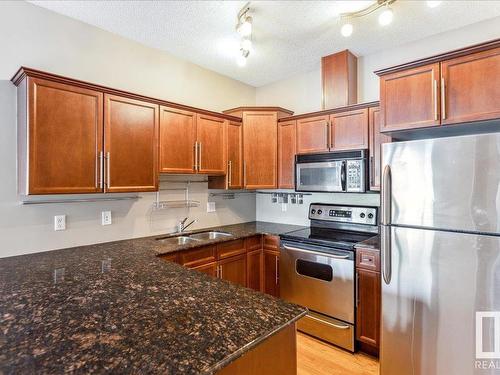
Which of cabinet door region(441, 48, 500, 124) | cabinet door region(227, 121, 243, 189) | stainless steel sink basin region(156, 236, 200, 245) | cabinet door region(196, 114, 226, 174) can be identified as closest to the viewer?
cabinet door region(441, 48, 500, 124)

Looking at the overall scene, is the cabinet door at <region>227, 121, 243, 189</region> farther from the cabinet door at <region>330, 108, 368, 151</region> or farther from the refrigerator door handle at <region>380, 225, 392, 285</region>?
the refrigerator door handle at <region>380, 225, 392, 285</region>

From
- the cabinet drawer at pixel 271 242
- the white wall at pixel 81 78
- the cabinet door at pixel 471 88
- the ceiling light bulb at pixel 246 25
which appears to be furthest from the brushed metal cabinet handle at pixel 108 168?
the cabinet door at pixel 471 88

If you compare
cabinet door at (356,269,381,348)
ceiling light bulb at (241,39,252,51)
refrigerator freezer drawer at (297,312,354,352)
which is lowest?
refrigerator freezer drawer at (297,312,354,352)

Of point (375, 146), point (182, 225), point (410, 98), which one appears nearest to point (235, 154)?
point (182, 225)

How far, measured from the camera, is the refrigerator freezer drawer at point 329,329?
240cm

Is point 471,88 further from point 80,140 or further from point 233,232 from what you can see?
point 80,140

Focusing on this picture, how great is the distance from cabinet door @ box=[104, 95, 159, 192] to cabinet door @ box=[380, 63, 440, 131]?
6.25ft

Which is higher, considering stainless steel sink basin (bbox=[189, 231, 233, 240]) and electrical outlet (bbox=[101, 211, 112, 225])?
electrical outlet (bbox=[101, 211, 112, 225])

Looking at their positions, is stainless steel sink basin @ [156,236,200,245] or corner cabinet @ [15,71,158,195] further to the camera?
stainless steel sink basin @ [156,236,200,245]

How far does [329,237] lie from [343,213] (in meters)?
0.44

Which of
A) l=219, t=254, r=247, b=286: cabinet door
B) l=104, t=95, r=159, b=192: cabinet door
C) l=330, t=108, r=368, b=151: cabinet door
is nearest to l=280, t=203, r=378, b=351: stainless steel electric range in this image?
l=219, t=254, r=247, b=286: cabinet door

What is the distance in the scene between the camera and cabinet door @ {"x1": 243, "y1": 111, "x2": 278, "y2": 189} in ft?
10.8

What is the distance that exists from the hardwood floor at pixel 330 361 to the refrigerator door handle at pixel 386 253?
32.5 inches

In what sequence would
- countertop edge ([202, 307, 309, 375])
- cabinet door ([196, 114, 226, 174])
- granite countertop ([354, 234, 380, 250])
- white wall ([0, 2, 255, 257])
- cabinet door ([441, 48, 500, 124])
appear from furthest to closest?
1. cabinet door ([196, 114, 226, 174])
2. granite countertop ([354, 234, 380, 250])
3. white wall ([0, 2, 255, 257])
4. cabinet door ([441, 48, 500, 124])
5. countertop edge ([202, 307, 309, 375])
